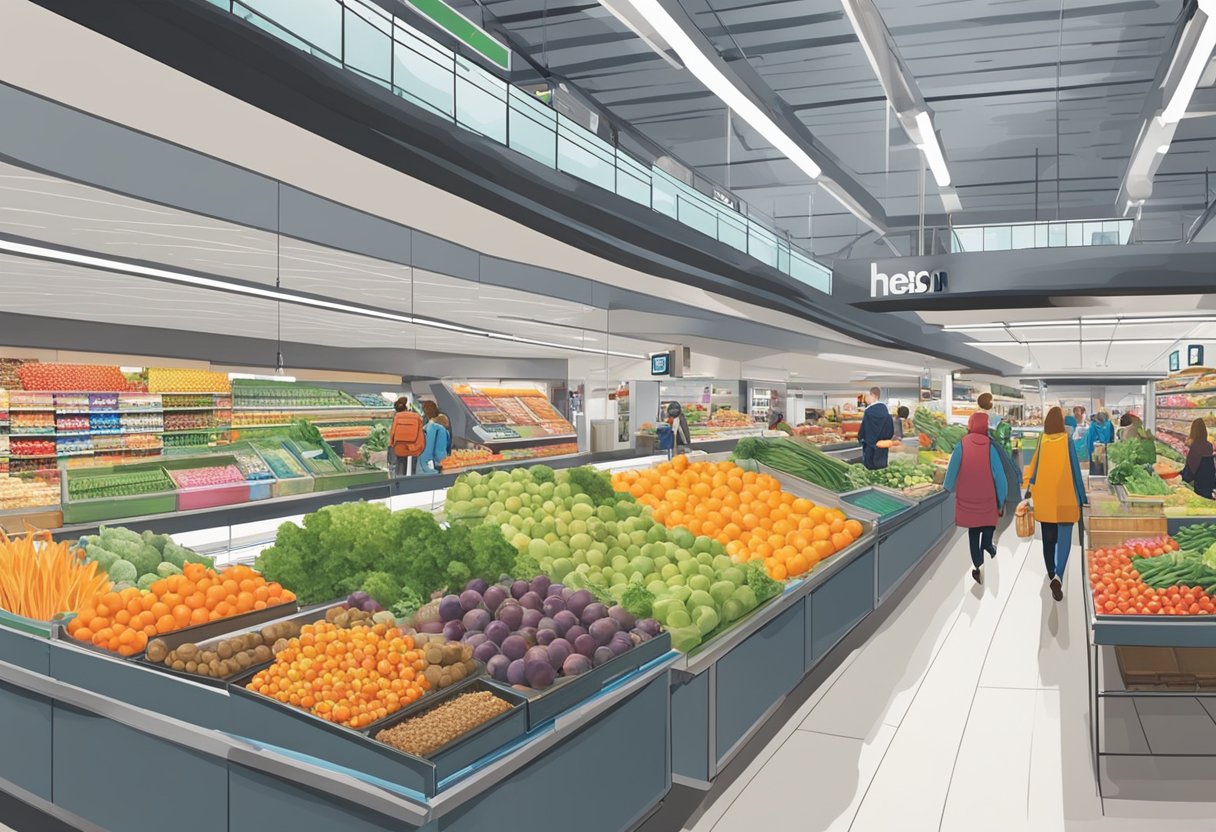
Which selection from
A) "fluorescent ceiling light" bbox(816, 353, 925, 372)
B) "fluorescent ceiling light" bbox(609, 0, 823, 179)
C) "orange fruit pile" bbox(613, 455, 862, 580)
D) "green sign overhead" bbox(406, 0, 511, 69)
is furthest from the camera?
"fluorescent ceiling light" bbox(816, 353, 925, 372)

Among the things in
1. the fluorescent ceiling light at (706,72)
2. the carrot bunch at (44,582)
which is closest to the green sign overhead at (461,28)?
the fluorescent ceiling light at (706,72)

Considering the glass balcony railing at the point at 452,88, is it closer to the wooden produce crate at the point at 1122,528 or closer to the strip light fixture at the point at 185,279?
the strip light fixture at the point at 185,279

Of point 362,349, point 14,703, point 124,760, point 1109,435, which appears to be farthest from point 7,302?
point 1109,435

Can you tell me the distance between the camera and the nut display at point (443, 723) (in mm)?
1958

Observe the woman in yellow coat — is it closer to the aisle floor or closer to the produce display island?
the aisle floor

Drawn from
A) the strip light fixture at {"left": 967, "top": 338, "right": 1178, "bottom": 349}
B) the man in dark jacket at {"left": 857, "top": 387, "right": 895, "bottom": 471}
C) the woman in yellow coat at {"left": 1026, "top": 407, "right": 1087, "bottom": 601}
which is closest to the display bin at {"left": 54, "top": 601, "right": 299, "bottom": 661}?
the woman in yellow coat at {"left": 1026, "top": 407, "right": 1087, "bottom": 601}

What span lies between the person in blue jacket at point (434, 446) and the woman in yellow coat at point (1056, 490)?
5.59 m

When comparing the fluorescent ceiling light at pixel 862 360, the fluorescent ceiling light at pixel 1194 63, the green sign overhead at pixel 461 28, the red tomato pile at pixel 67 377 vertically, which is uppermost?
the green sign overhead at pixel 461 28

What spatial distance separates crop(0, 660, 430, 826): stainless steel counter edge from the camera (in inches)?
72.5

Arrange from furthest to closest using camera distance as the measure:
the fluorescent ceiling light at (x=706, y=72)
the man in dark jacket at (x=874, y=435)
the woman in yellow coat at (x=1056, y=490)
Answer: the man in dark jacket at (x=874, y=435), the woman in yellow coat at (x=1056, y=490), the fluorescent ceiling light at (x=706, y=72)

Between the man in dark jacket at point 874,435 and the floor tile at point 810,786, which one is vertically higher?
the man in dark jacket at point 874,435

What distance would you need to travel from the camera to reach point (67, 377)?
23.6ft

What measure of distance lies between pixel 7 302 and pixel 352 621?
8162 mm

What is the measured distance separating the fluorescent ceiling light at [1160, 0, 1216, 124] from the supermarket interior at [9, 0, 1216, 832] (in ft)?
0.22
